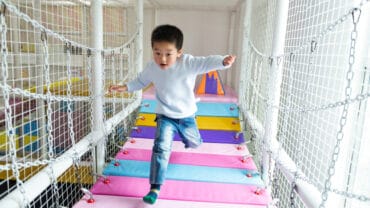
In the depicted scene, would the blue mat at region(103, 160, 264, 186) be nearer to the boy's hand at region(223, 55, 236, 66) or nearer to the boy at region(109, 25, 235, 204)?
the boy at region(109, 25, 235, 204)

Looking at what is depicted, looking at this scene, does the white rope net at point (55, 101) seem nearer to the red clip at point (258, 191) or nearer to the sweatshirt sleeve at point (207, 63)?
the sweatshirt sleeve at point (207, 63)

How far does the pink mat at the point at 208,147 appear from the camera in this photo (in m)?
2.34

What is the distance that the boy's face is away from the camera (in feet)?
5.40

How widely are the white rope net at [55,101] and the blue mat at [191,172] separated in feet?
0.63

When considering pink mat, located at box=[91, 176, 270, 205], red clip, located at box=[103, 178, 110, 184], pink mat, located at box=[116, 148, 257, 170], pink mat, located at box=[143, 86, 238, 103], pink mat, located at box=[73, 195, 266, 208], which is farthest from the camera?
pink mat, located at box=[143, 86, 238, 103]

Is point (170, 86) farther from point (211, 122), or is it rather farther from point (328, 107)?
point (211, 122)

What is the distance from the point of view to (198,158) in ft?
7.24

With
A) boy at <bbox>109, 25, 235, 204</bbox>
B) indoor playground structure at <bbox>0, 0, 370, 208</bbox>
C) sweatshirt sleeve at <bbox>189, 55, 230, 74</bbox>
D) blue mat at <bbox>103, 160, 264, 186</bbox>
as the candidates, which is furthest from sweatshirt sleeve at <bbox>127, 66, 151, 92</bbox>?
blue mat at <bbox>103, 160, 264, 186</bbox>

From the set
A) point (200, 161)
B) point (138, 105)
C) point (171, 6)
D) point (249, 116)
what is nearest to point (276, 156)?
Result: point (200, 161)

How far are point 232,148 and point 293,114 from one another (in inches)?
26.5

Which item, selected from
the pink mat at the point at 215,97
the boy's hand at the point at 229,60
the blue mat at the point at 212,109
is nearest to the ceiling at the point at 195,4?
the pink mat at the point at 215,97

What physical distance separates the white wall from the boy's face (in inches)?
121

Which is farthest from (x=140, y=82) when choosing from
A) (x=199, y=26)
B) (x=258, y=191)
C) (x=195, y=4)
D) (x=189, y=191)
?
(x=199, y=26)

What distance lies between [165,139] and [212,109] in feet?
5.37
